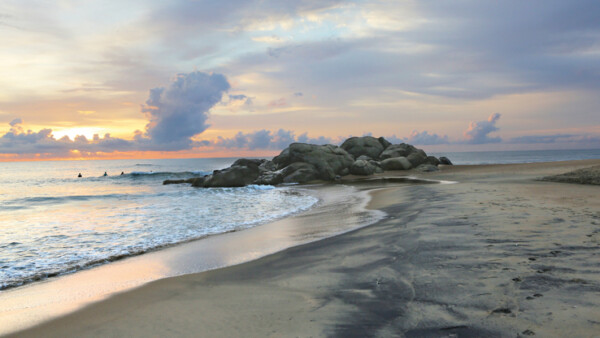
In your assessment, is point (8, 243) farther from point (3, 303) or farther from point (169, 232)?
point (3, 303)

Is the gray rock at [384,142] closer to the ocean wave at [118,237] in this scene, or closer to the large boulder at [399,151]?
the large boulder at [399,151]

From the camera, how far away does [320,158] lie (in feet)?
102

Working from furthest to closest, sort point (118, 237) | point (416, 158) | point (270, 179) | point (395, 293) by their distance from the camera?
point (416, 158) < point (270, 179) < point (118, 237) < point (395, 293)

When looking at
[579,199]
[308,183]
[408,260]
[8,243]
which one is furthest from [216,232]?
[308,183]

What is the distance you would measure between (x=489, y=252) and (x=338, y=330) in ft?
9.24

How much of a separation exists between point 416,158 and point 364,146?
859 centimetres

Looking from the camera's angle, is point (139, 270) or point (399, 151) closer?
point (139, 270)

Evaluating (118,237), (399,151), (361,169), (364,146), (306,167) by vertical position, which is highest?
(364,146)

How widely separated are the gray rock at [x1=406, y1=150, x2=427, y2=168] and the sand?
108 feet

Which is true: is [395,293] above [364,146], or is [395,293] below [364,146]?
below

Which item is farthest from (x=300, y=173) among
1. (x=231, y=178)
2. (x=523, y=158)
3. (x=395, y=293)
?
(x=523, y=158)

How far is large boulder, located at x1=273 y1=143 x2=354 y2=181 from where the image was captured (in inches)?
1184

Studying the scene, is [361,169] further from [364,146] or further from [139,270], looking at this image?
[139,270]

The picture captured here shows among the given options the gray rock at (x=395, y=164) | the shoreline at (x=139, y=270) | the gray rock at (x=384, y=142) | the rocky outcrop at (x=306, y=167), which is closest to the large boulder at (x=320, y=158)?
the rocky outcrop at (x=306, y=167)
